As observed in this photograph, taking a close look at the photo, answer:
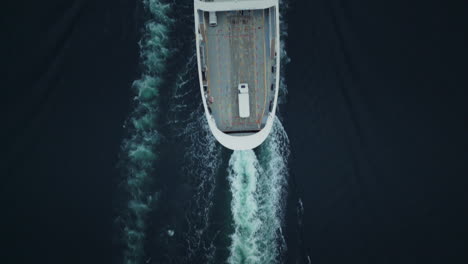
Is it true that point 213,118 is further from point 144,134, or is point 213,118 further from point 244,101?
point 144,134

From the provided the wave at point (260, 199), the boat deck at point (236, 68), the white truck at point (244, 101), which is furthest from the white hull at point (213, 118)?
the wave at point (260, 199)

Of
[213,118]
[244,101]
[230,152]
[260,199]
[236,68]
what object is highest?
[236,68]

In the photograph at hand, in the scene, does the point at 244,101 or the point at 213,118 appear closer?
the point at 244,101

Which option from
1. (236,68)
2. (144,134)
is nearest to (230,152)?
(236,68)

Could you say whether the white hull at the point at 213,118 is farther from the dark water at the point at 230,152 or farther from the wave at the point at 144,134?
the wave at the point at 144,134

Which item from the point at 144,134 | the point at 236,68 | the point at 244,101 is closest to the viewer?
the point at 244,101

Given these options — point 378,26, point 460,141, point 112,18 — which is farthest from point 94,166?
point 460,141

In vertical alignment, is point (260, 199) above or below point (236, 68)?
below
